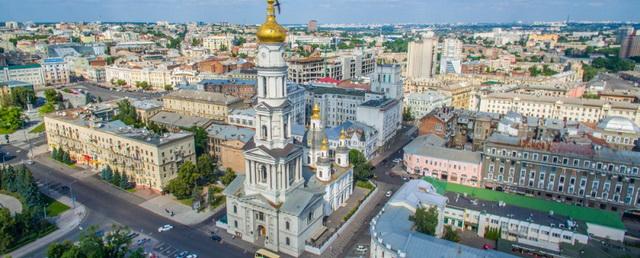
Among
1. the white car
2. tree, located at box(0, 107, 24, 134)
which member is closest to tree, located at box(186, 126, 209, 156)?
the white car

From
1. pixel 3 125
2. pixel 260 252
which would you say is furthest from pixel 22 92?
pixel 260 252

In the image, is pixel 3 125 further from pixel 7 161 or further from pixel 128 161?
pixel 128 161

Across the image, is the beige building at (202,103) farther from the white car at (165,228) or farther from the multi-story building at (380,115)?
the white car at (165,228)

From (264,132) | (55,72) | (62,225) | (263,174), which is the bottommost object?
(62,225)

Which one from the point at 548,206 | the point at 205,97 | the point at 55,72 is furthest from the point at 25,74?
the point at 548,206

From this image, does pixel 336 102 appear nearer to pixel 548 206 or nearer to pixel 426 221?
pixel 548 206

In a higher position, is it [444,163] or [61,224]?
[444,163]

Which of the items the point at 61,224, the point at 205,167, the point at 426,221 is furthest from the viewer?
the point at 205,167
